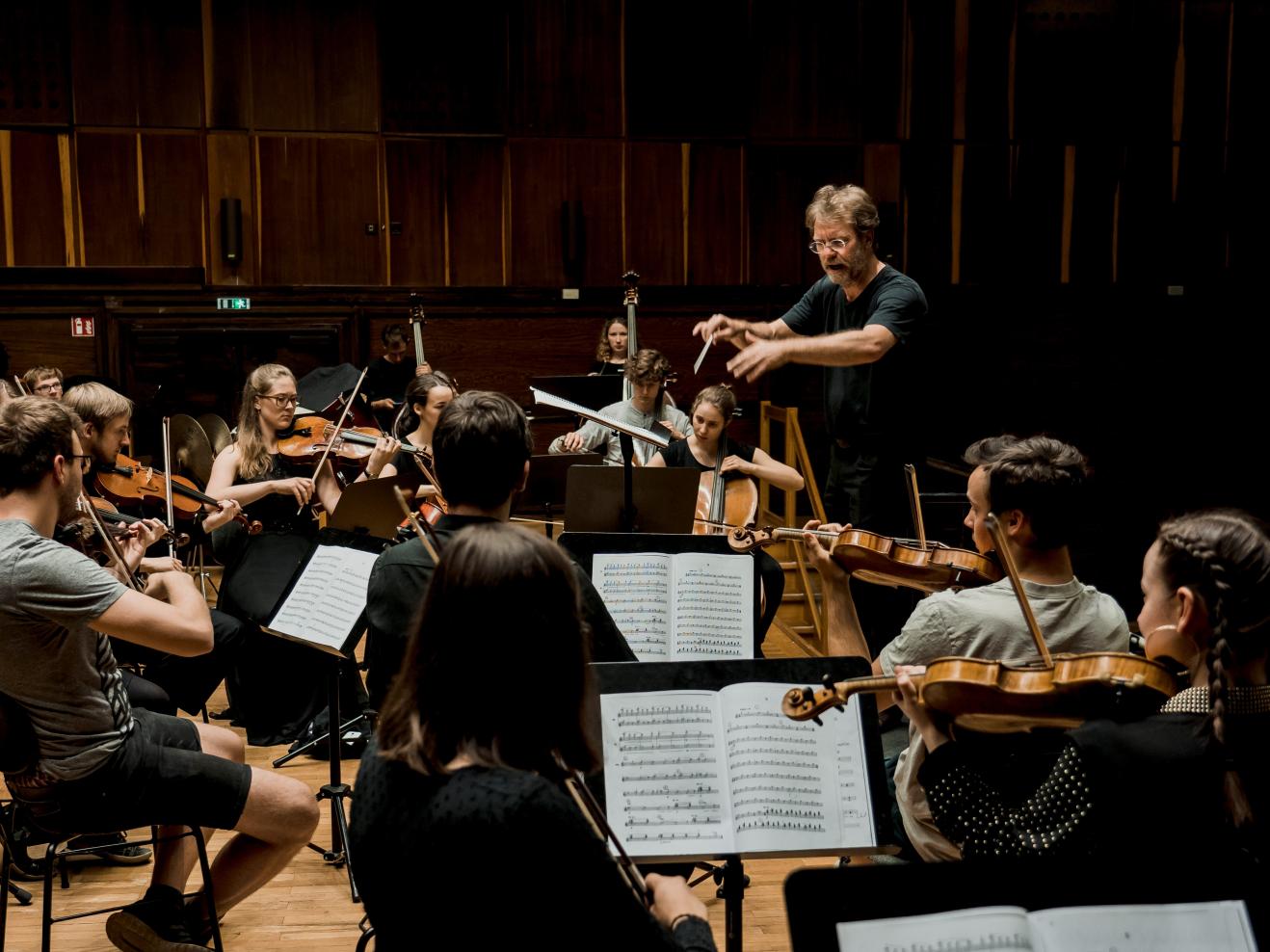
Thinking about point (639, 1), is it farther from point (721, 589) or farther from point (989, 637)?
point (989, 637)

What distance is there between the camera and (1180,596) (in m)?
1.78

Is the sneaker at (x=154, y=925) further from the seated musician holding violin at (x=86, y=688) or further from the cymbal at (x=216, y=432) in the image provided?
the cymbal at (x=216, y=432)

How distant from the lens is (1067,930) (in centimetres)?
141

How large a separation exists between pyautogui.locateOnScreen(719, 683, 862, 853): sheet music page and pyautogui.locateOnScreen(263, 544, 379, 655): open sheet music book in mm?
1361

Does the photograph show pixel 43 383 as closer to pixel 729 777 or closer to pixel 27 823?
pixel 27 823

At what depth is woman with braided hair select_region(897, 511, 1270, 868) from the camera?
66.0 inches

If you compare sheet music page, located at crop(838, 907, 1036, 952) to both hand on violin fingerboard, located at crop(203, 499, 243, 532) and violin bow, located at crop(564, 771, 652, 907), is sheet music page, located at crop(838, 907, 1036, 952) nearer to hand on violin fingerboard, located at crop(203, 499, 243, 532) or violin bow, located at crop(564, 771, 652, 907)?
violin bow, located at crop(564, 771, 652, 907)

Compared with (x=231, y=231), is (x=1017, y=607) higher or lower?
lower

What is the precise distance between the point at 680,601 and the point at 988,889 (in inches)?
66.3

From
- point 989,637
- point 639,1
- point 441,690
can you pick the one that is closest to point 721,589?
point 989,637

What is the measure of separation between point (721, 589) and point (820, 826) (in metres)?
1.06

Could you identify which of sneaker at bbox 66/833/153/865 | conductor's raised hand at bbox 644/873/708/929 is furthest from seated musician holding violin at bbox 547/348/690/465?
conductor's raised hand at bbox 644/873/708/929

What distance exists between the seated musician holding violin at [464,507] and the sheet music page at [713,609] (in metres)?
0.60

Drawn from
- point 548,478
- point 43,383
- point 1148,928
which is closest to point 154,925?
point 1148,928
